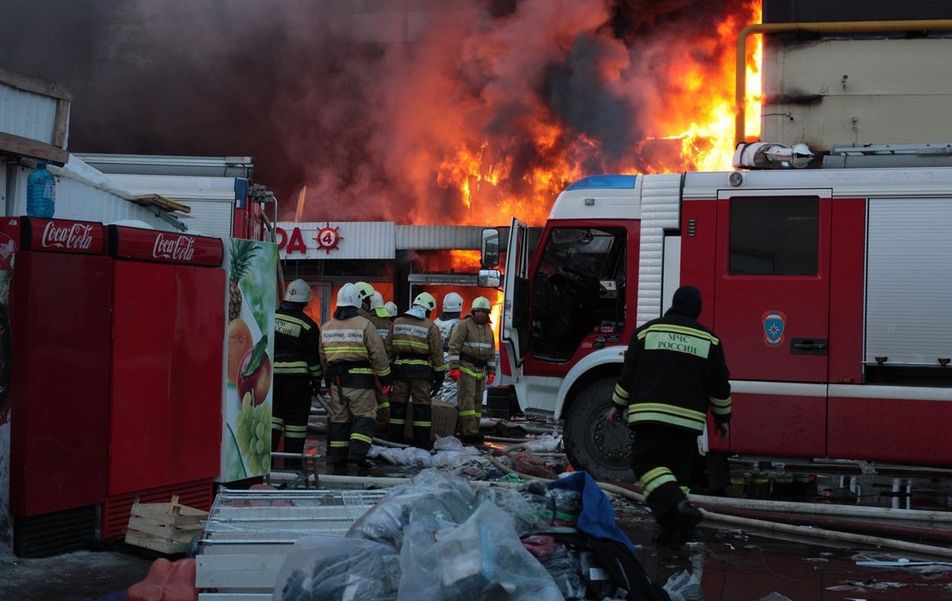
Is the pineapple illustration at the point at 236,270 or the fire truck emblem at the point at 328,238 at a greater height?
the fire truck emblem at the point at 328,238

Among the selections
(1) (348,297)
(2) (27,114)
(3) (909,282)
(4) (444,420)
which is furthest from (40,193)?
(3) (909,282)

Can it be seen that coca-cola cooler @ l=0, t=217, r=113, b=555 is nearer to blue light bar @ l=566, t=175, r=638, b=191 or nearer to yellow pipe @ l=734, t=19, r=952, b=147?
blue light bar @ l=566, t=175, r=638, b=191

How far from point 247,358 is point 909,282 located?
4.78 metres

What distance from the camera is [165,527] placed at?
526 centimetres

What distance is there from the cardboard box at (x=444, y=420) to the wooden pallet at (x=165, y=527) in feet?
17.7

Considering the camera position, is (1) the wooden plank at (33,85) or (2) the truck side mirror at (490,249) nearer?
(1) the wooden plank at (33,85)

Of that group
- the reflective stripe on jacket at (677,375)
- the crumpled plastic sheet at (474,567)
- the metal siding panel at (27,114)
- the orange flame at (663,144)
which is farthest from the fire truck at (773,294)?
the orange flame at (663,144)

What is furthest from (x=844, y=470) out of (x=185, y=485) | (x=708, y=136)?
(x=708, y=136)

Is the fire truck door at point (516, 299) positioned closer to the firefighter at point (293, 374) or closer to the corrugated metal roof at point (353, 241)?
the firefighter at point (293, 374)

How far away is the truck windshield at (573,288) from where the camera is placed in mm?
Result: 8703

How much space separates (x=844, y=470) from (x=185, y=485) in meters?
5.88

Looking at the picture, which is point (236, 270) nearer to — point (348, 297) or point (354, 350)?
point (354, 350)

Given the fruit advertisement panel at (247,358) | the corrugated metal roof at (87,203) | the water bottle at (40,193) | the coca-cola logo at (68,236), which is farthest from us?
the corrugated metal roof at (87,203)

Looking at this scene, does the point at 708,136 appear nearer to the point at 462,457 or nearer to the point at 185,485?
the point at 462,457
